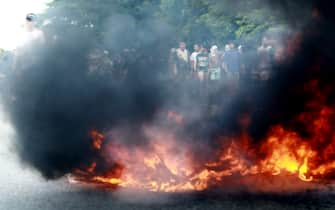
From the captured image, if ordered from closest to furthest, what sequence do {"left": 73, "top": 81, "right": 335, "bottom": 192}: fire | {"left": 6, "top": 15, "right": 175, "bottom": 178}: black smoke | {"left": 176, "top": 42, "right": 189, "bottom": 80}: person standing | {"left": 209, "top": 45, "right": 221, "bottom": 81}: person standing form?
1. {"left": 73, "top": 81, "right": 335, "bottom": 192}: fire
2. {"left": 6, "top": 15, "right": 175, "bottom": 178}: black smoke
3. {"left": 176, "top": 42, "right": 189, "bottom": 80}: person standing
4. {"left": 209, "top": 45, "right": 221, "bottom": 81}: person standing

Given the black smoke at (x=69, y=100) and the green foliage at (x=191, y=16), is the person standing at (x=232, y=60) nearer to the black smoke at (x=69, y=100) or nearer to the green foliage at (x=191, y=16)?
the black smoke at (x=69, y=100)

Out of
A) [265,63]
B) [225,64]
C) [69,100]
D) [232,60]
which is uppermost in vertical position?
[265,63]

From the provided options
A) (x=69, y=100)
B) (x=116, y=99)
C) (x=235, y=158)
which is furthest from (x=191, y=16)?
(x=235, y=158)

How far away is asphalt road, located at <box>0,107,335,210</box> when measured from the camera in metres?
8.84

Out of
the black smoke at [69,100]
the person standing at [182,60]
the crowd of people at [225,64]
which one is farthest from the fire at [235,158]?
the person standing at [182,60]

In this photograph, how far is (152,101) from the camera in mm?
10844

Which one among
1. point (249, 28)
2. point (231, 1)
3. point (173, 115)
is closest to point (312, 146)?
point (173, 115)

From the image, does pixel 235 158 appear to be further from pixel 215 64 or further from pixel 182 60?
pixel 215 64

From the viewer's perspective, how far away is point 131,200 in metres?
9.55

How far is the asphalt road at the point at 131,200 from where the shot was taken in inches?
348

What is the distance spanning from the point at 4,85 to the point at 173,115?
365 cm

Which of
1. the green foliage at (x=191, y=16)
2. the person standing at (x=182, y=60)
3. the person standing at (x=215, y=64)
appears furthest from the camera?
the green foliage at (x=191, y=16)

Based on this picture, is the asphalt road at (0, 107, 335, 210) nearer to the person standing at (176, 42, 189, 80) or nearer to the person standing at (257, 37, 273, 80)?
the person standing at (257, 37, 273, 80)

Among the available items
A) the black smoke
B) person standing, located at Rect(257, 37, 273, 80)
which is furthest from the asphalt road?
person standing, located at Rect(257, 37, 273, 80)
